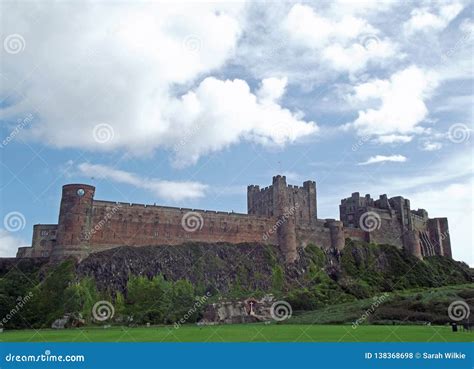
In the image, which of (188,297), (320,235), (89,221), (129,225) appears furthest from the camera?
(320,235)

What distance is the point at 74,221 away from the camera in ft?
153

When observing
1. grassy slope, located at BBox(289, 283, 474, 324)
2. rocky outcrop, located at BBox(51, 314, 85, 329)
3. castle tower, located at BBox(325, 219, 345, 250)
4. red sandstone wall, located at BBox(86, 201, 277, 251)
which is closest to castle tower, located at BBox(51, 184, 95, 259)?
red sandstone wall, located at BBox(86, 201, 277, 251)

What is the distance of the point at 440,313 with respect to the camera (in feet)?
108

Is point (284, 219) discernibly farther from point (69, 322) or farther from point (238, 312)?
point (69, 322)

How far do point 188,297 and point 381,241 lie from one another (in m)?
42.0

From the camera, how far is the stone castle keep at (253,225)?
156ft

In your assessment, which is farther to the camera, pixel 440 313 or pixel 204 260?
pixel 204 260

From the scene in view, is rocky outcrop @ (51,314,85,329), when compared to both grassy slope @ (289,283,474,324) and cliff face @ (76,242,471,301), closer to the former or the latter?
cliff face @ (76,242,471,301)

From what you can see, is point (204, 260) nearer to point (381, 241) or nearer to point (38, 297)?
point (38, 297)

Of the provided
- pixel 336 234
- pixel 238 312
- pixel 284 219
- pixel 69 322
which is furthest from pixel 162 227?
pixel 336 234

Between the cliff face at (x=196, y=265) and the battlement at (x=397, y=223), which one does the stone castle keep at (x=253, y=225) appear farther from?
the cliff face at (x=196, y=265)

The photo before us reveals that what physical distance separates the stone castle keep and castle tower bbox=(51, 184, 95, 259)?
8cm

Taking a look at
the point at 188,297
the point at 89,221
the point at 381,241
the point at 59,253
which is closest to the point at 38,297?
the point at 59,253

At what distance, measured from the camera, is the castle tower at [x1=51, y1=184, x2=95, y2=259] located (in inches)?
1813
